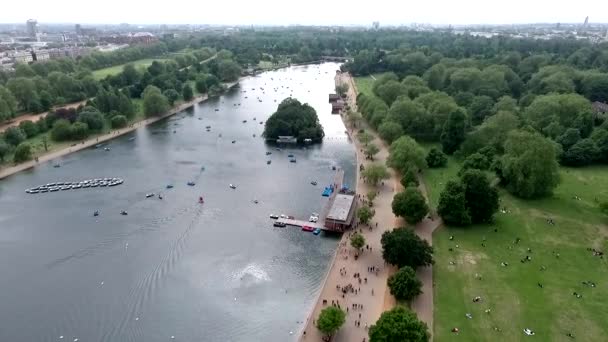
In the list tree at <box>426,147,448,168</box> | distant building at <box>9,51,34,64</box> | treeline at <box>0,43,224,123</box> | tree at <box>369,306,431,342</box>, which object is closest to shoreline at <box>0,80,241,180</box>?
treeline at <box>0,43,224,123</box>

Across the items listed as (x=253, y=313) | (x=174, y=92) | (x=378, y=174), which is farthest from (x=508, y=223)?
(x=174, y=92)

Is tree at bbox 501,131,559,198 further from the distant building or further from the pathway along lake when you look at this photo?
the distant building

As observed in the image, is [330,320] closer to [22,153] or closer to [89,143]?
[22,153]

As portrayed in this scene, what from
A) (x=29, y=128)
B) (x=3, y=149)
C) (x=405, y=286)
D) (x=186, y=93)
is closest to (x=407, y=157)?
(x=405, y=286)

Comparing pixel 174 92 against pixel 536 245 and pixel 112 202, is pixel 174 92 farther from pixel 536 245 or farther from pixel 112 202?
pixel 536 245

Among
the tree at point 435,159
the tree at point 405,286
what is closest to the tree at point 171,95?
the tree at point 435,159

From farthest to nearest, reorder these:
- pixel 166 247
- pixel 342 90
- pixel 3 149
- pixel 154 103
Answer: pixel 342 90 → pixel 154 103 → pixel 3 149 → pixel 166 247
